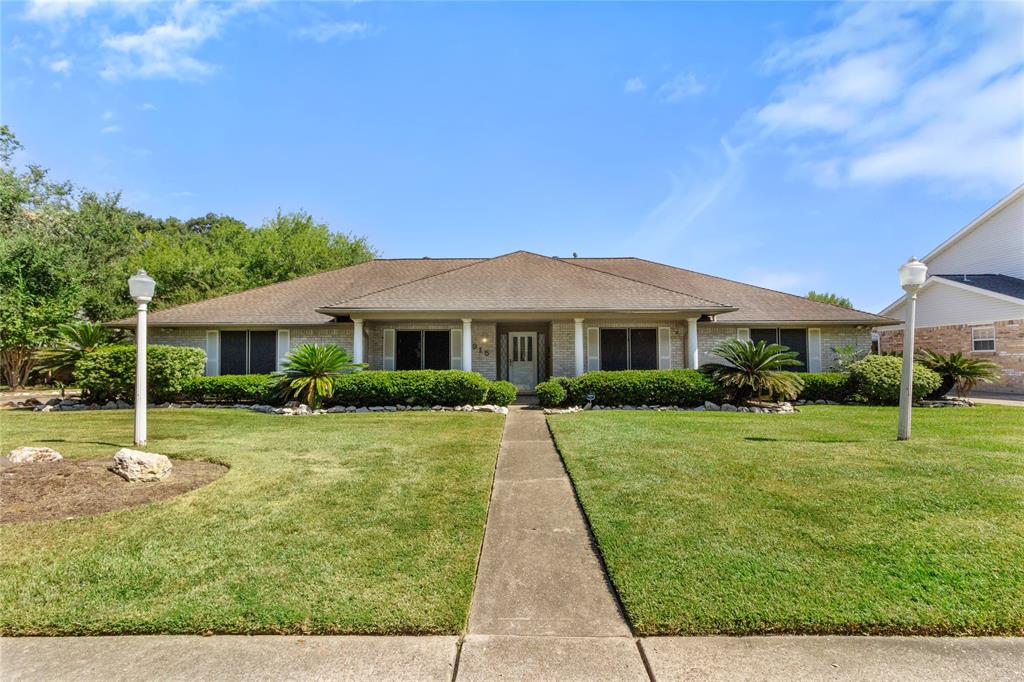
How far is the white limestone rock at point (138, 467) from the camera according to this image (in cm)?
502

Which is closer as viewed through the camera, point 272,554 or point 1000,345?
point 272,554

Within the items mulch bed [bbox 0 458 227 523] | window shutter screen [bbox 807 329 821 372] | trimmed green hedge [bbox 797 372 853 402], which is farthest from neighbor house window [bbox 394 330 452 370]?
window shutter screen [bbox 807 329 821 372]

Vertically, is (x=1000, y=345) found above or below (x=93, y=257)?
below

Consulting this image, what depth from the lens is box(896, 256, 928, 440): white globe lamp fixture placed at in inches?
288

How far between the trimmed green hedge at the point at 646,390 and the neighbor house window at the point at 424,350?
4.78 meters

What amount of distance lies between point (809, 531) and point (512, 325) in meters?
12.3

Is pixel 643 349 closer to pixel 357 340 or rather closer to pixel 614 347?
pixel 614 347

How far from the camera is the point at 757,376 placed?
38.5 feet

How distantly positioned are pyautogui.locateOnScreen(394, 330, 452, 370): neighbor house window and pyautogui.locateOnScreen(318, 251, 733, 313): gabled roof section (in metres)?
1.60

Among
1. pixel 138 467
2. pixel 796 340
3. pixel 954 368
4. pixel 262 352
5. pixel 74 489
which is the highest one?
pixel 796 340

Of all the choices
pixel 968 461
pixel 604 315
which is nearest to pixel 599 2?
pixel 604 315

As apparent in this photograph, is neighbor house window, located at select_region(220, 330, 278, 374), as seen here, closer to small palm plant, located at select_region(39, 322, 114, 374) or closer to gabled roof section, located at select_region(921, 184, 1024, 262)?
small palm plant, located at select_region(39, 322, 114, 374)

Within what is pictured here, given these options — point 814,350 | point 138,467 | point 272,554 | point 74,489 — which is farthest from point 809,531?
point 814,350

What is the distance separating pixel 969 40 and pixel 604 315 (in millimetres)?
8822
